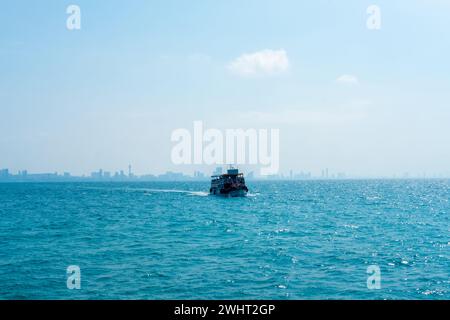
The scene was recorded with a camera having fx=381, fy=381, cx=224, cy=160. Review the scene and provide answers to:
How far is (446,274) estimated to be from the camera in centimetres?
2359

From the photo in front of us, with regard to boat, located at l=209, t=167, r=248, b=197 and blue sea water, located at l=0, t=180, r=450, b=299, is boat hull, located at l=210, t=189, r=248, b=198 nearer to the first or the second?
boat, located at l=209, t=167, r=248, b=197

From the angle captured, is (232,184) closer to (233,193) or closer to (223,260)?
(233,193)

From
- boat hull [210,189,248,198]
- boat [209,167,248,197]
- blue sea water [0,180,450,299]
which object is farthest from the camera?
boat hull [210,189,248,198]

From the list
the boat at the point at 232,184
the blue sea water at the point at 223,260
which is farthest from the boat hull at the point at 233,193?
the blue sea water at the point at 223,260

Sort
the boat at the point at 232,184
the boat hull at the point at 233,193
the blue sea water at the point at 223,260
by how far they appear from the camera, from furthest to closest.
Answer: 1. the boat hull at the point at 233,193
2. the boat at the point at 232,184
3. the blue sea water at the point at 223,260

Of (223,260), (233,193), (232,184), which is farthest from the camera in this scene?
(233,193)

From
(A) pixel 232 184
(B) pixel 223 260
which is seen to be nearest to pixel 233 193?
(A) pixel 232 184

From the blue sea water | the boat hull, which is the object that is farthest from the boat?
the blue sea water

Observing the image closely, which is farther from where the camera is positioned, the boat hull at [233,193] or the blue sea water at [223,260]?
the boat hull at [233,193]

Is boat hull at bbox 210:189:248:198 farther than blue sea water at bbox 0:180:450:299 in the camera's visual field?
Yes

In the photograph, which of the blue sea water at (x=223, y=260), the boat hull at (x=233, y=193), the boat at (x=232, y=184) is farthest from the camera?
the boat hull at (x=233, y=193)

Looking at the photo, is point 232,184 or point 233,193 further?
point 233,193

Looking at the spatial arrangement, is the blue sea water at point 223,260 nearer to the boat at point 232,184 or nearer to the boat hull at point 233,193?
the boat at point 232,184
